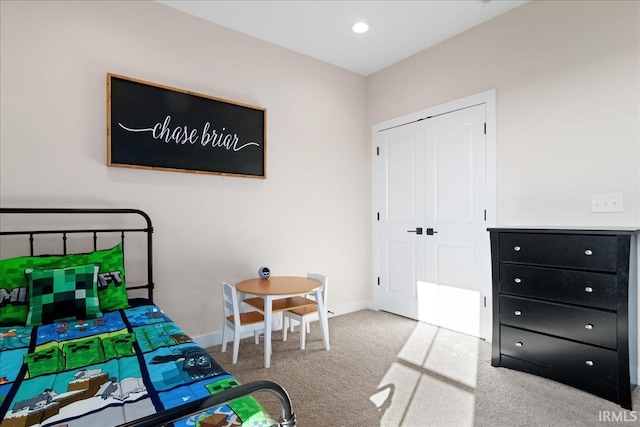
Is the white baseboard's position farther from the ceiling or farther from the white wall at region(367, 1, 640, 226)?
the ceiling

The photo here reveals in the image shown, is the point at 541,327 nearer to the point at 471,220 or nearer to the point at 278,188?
the point at 471,220

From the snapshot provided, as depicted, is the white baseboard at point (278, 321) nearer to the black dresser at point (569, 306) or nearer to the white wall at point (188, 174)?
the white wall at point (188, 174)

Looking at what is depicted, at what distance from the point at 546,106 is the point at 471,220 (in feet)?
3.53

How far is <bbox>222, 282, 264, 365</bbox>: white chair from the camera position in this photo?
2.50 meters

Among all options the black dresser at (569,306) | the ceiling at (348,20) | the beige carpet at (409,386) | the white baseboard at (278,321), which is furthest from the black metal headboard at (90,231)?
the black dresser at (569,306)

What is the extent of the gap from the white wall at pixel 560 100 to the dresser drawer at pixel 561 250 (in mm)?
432

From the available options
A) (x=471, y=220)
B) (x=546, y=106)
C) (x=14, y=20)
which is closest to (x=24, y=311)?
(x=14, y=20)

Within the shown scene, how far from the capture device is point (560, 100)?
8.46 feet

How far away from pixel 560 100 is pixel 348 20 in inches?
70.9

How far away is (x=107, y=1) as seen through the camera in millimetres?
2504

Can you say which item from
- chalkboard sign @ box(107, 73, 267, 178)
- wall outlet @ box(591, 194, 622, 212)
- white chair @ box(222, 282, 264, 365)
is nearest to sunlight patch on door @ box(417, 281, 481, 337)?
wall outlet @ box(591, 194, 622, 212)

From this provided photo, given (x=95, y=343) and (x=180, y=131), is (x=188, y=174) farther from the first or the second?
(x=95, y=343)

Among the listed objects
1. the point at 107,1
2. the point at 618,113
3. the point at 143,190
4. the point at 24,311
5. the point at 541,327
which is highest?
the point at 107,1

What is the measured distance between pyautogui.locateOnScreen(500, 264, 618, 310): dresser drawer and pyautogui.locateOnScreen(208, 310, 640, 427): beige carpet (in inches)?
21.7
